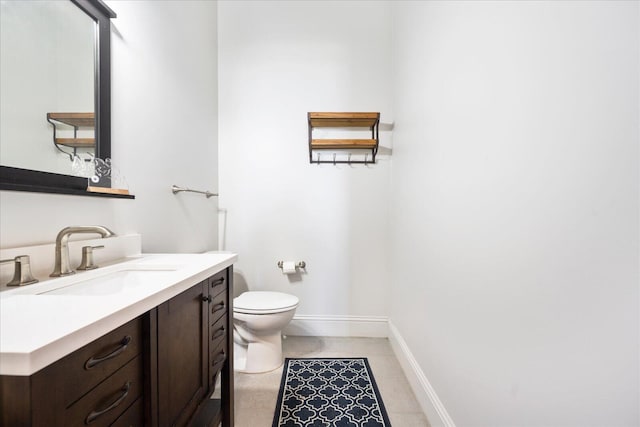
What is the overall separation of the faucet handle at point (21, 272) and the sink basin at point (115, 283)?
0.07m

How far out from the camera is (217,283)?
112cm

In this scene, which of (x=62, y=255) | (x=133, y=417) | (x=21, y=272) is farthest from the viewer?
(x=62, y=255)

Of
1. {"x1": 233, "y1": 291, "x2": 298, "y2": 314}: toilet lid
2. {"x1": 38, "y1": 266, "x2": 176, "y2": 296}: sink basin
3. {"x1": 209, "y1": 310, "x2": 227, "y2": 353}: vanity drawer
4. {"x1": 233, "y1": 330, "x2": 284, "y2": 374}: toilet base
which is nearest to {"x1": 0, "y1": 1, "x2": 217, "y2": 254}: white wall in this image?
{"x1": 38, "y1": 266, "x2": 176, "y2": 296}: sink basin

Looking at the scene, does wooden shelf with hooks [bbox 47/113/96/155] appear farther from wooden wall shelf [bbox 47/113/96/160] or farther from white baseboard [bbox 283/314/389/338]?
white baseboard [bbox 283/314/389/338]

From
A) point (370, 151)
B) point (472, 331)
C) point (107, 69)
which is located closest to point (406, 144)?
point (370, 151)

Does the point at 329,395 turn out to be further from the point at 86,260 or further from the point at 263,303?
the point at 86,260

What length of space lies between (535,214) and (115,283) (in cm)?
125

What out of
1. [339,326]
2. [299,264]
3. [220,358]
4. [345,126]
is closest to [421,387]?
[339,326]

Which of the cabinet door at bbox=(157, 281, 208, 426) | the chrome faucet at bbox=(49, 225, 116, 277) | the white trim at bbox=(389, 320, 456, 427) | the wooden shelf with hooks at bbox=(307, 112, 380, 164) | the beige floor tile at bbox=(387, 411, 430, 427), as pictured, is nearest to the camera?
the cabinet door at bbox=(157, 281, 208, 426)

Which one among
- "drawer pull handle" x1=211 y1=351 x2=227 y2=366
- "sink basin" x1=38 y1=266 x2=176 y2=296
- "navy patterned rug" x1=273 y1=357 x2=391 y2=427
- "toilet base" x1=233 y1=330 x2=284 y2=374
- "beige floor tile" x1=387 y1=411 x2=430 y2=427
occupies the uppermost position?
"sink basin" x1=38 y1=266 x2=176 y2=296

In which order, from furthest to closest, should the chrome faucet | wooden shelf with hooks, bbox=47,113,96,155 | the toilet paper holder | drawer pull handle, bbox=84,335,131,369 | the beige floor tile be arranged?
1. the toilet paper holder
2. the beige floor tile
3. wooden shelf with hooks, bbox=47,113,96,155
4. the chrome faucet
5. drawer pull handle, bbox=84,335,131,369

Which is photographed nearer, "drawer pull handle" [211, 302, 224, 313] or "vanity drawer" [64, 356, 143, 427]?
"vanity drawer" [64, 356, 143, 427]

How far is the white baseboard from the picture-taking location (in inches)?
91.4

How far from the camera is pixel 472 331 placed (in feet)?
3.31
